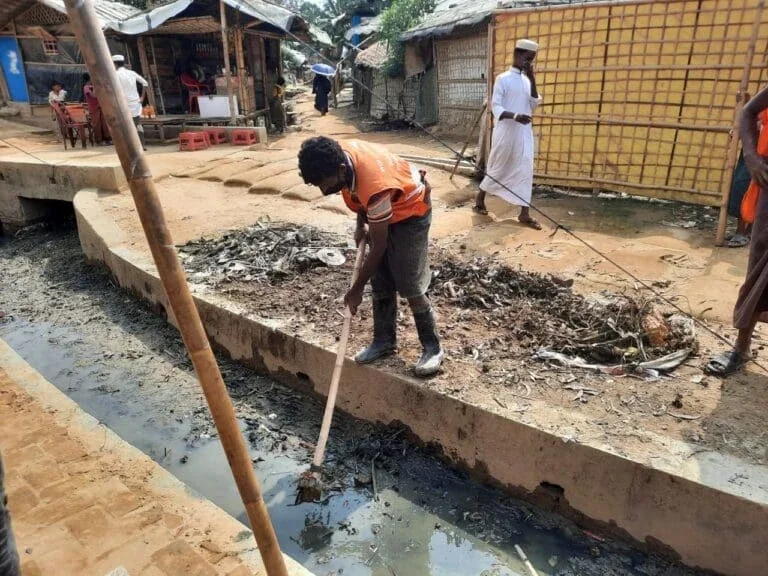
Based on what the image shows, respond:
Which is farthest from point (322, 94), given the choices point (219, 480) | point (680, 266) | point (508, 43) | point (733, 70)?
point (219, 480)

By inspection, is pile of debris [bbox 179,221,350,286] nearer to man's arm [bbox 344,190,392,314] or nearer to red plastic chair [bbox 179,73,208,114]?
man's arm [bbox 344,190,392,314]

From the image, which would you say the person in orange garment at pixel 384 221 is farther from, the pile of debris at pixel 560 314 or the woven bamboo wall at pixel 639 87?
the woven bamboo wall at pixel 639 87

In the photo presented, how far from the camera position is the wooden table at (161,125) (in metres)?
12.0

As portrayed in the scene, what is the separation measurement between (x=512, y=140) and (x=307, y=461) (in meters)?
4.08

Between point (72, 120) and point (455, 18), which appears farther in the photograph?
point (455, 18)

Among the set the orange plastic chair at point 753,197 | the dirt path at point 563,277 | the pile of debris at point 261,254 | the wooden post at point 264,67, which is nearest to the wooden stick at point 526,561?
the dirt path at point 563,277

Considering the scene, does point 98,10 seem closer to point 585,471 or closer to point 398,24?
point 398,24

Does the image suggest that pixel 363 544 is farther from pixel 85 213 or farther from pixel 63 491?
pixel 85 213

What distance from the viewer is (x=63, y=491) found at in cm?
266

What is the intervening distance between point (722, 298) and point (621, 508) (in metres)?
2.22

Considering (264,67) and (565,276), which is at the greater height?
(264,67)

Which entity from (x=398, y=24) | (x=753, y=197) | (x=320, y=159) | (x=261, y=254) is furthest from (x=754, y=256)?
(x=398, y=24)

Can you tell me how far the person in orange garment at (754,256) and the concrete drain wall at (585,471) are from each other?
2.85 feet

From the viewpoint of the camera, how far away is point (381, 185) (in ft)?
9.12
